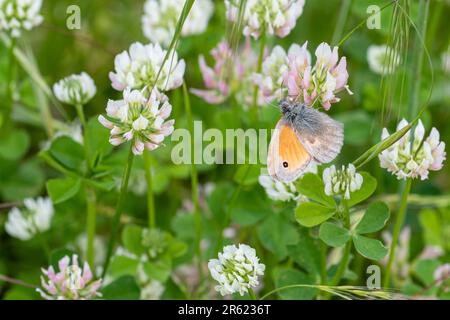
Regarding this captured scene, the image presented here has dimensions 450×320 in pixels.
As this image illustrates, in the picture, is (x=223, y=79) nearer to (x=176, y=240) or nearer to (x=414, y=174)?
(x=176, y=240)

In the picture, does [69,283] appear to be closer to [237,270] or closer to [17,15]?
[237,270]

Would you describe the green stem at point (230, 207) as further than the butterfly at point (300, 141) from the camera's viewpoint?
Yes

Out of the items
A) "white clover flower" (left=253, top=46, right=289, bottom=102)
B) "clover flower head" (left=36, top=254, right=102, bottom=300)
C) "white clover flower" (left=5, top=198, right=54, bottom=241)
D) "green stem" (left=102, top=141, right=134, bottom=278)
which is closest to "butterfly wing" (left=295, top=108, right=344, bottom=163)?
"white clover flower" (left=253, top=46, right=289, bottom=102)

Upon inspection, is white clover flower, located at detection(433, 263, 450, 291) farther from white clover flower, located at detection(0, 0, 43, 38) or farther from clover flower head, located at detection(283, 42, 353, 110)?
white clover flower, located at detection(0, 0, 43, 38)

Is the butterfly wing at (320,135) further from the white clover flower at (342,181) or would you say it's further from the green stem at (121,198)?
the green stem at (121,198)

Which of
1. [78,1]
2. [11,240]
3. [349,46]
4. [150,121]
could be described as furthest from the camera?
[78,1]

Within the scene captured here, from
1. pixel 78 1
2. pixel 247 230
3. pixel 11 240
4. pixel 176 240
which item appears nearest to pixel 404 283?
pixel 247 230

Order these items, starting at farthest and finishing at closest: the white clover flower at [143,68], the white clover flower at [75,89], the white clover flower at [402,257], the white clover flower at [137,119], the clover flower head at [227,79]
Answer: the white clover flower at [402,257]
the clover flower head at [227,79]
the white clover flower at [75,89]
the white clover flower at [143,68]
the white clover flower at [137,119]

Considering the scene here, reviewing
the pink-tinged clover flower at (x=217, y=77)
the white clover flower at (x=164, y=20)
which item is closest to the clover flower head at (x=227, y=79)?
the pink-tinged clover flower at (x=217, y=77)
